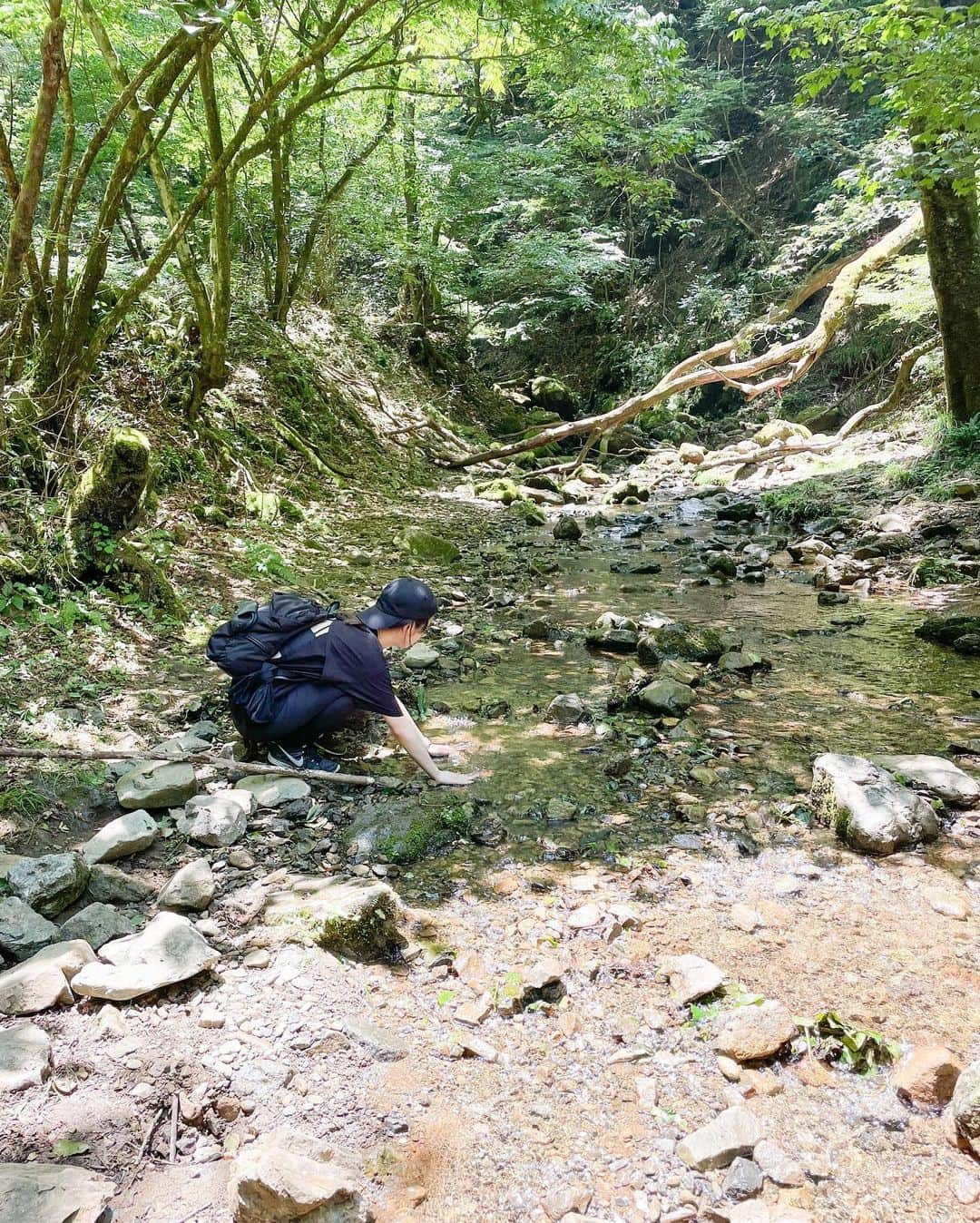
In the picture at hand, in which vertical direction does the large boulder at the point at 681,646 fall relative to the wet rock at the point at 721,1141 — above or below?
above

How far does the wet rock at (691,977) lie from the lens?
2.22 m

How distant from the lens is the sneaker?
3.69 meters

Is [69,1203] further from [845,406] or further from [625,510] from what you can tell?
[845,406]

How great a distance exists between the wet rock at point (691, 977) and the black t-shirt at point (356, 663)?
1.67 metres

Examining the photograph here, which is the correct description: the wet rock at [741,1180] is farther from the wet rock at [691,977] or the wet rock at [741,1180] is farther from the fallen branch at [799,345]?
the fallen branch at [799,345]

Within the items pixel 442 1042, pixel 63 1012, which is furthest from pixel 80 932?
pixel 442 1042

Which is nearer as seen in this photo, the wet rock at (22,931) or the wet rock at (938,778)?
the wet rock at (22,931)

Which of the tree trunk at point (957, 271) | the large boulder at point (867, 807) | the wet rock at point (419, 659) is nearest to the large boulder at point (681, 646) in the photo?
the wet rock at point (419, 659)

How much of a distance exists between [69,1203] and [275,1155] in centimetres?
38

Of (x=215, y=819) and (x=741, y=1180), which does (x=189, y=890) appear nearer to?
(x=215, y=819)

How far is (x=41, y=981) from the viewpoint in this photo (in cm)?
205

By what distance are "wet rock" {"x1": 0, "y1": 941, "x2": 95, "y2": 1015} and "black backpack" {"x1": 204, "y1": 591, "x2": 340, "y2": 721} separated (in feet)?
5.03

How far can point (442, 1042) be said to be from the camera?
2078mm

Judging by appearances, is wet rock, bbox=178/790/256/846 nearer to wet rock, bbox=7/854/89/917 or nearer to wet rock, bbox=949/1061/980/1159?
wet rock, bbox=7/854/89/917
